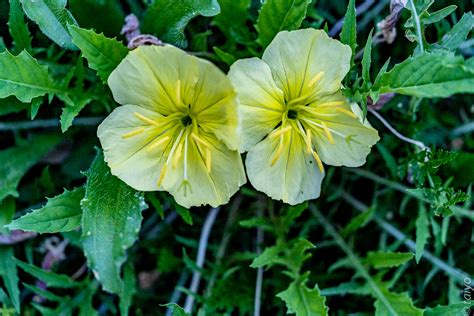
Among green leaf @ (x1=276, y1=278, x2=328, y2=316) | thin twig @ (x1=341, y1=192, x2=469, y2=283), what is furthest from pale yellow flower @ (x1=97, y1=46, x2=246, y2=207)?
thin twig @ (x1=341, y1=192, x2=469, y2=283)

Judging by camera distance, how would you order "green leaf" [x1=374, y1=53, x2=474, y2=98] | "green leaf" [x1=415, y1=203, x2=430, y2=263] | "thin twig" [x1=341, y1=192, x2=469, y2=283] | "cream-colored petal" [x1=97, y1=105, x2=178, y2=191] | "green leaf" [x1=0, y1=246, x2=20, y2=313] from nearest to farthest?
"green leaf" [x1=374, y1=53, x2=474, y2=98] → "cream-colored petal" [x1=97, y1=105, x2=178, y2=191] → "green leaf" [x1=415, y1=203, x2=430, y2=263] → "green leaf" [x1=0, y1=246, x2=20, y2=313] → "thin twig" [x1=341, y1=192, x2=469, y2=283]

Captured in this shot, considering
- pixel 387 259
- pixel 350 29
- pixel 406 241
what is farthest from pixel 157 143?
pixel 406 241

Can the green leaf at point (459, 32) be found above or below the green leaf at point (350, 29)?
below

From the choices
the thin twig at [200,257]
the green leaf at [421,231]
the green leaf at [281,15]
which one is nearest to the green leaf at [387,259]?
the green leaf at [421,231]

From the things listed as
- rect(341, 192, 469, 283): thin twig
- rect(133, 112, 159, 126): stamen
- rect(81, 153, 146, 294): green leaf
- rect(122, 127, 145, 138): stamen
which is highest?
rect(133, 112, 159, 126): stamen

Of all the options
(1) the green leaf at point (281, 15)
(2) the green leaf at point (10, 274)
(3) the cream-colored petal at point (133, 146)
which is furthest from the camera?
(2) the green leaf at point (10, 274)

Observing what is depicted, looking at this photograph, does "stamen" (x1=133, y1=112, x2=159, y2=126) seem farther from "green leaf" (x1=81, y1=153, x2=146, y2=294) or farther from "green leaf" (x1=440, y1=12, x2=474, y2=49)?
"green leaf" (x1=440, y1=12, x2=474, y2=49)

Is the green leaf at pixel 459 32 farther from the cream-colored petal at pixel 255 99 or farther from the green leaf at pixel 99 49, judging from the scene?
the green leaf at pixel 99 49
